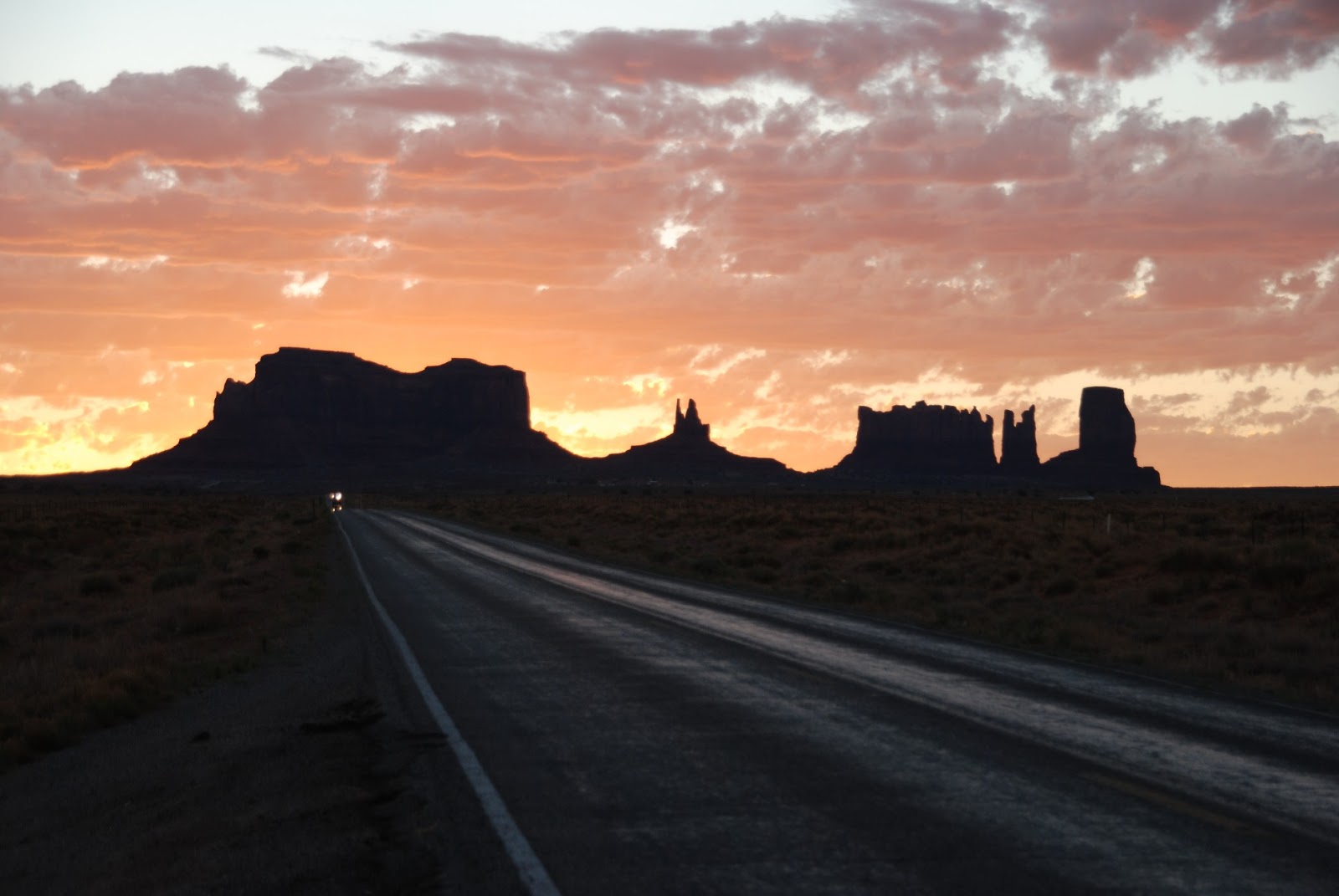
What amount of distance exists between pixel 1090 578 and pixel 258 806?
24.0 m

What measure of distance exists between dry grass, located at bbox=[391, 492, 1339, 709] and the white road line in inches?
337

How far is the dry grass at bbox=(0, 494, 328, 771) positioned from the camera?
13406 millimetres

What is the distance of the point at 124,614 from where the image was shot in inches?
930

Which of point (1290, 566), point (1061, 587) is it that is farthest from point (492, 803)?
point (1061, 587)

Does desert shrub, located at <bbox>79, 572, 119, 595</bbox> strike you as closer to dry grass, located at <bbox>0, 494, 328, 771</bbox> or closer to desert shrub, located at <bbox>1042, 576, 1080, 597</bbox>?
dry grass, located at <bbox>0, 494, 328, 771</bbox>

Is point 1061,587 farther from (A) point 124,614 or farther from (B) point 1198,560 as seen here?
(A) point 124,614

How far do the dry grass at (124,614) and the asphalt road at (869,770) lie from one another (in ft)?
10.8

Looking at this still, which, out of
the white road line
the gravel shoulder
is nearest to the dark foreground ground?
the gravel shoulder

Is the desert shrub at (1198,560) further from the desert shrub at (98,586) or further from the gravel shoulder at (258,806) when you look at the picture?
the desert shrub at (98,586)

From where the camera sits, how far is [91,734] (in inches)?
489

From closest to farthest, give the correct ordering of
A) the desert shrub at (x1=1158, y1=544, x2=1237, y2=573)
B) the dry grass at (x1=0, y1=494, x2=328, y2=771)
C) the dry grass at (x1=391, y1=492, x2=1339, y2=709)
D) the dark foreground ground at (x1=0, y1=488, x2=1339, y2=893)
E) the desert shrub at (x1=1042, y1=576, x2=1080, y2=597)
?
the dark foreground ground at (x1=0, y1=488, x2=1339, y2=893) → the dry grass at (x1=0, y1=494, x2=328, y2=771) → the dry grass at (x1=391, y1=492, x2=1339, y2=709) → the desert shrub at (x1=1158, y1=544, x2=1237, y2=573) → the desert shrub at (x1=1042, y1=576, x2=1080, y2=597)

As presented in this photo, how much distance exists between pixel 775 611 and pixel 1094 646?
5.84m

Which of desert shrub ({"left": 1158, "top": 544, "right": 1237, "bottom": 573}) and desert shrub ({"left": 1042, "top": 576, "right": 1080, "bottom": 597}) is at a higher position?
desert shrub ({"left": 1158, "top": 544, "right": 1237, "bottom": 573})

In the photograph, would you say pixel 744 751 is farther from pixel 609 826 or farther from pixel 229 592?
pixel 229 592
